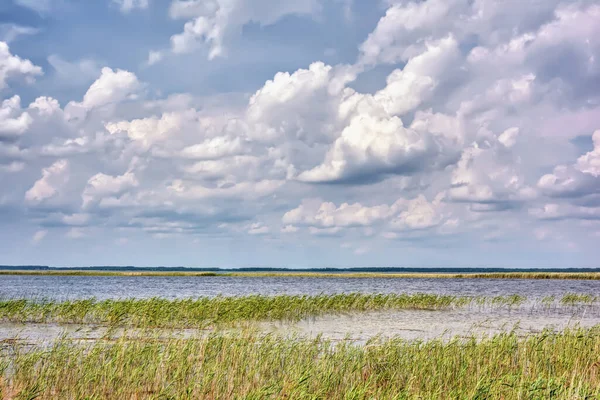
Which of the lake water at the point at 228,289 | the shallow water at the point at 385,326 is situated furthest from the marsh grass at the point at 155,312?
the lake water at the point at 228,289

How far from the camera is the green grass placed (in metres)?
12.8

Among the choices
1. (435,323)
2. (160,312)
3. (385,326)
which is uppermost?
(160,312)

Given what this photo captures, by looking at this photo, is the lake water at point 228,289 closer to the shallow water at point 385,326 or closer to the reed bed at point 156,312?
the reed bed at point 156,312

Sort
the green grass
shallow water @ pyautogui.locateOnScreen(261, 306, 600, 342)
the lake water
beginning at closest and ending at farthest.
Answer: the green grass
shallow water @ pyautogui.locateOnScreen(261, 306, 600, 342)
the lake water

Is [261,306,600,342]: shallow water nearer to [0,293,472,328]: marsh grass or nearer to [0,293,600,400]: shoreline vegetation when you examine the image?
[0,293,472,328]: marsh grass

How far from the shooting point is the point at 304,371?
46.6ft

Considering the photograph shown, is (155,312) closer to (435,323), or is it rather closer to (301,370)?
(435,323)

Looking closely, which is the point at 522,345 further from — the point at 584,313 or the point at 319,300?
the point at 584,313

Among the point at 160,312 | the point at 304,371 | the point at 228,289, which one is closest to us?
the point at 304,371

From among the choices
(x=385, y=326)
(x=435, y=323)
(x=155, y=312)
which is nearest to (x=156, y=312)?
(x=155, y=312)

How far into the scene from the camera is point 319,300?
127ft

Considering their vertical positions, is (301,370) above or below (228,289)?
above

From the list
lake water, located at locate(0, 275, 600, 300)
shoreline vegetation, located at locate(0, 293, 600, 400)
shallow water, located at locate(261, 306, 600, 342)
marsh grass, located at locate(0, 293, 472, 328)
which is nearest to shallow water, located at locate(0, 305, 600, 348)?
shallow water, located at locate(261, 306, 600, 342)

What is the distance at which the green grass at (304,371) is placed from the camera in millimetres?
12805
